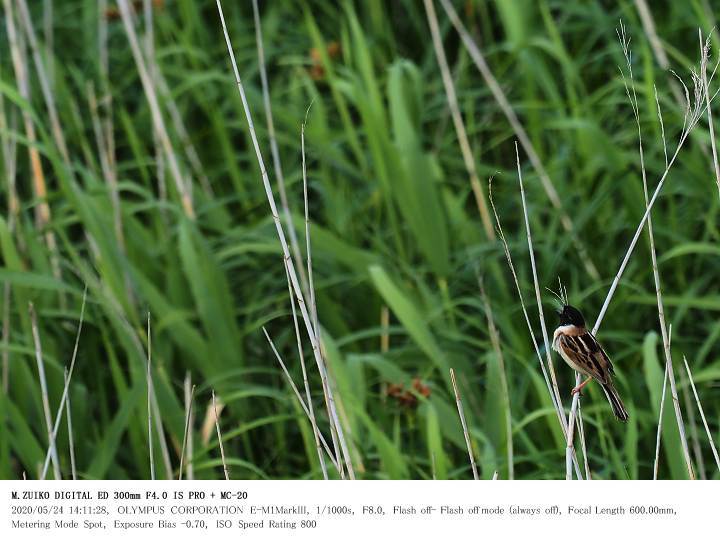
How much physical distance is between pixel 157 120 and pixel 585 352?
102 centimetres

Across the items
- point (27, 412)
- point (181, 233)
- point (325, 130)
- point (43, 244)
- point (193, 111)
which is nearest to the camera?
point (27, 412)

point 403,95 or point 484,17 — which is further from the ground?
point 484,17

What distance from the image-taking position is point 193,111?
199cm

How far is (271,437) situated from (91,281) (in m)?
0.33

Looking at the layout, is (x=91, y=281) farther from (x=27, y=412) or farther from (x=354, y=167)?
(x=354, y=167)

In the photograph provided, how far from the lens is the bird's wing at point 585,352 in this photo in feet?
2.29

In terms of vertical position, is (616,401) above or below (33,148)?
below

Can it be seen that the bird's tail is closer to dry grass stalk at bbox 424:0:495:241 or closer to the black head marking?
the black head marking

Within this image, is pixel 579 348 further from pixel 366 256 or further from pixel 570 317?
pixel 366 256

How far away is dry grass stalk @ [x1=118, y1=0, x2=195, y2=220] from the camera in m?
1.53
